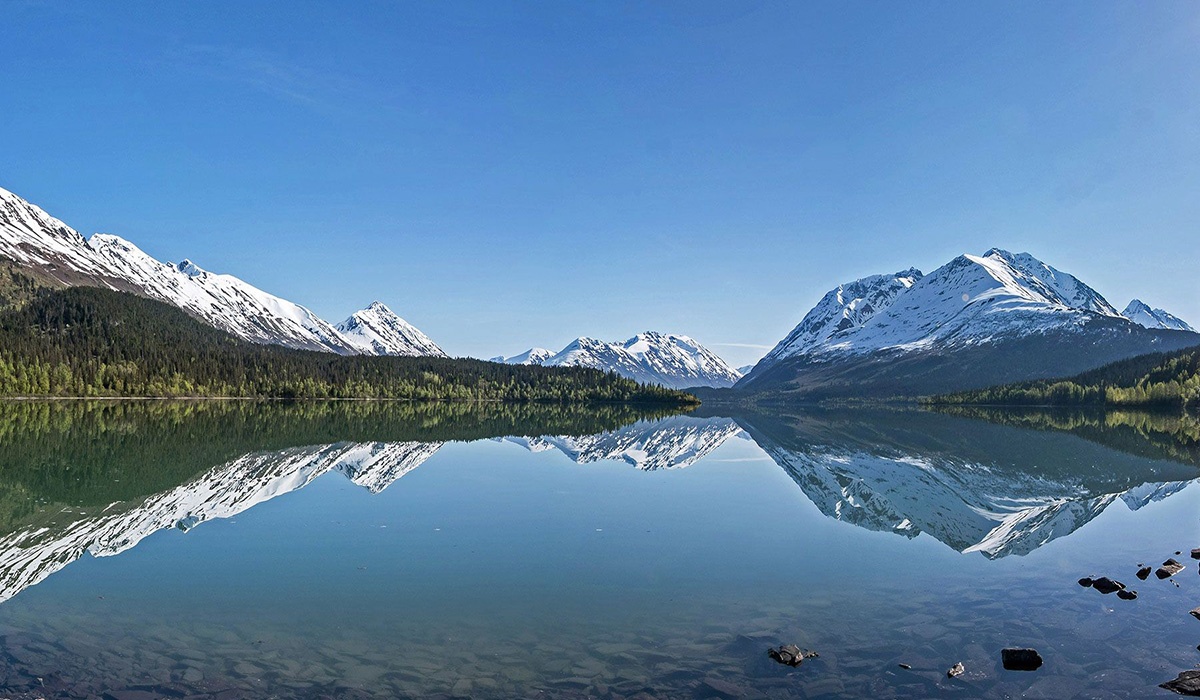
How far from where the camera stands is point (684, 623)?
17469mm

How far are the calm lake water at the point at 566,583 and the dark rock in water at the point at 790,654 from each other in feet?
0.81

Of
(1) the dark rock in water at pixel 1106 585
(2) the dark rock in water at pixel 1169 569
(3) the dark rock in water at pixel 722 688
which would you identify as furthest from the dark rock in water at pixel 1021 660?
(2) the dark rock in water at pixel 1169 569

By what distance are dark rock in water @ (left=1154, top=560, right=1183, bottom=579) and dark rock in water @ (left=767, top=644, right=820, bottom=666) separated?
16029 mm

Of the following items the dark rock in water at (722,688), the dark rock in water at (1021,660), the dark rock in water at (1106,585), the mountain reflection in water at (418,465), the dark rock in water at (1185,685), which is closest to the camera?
the dark rock in water at (722,688)

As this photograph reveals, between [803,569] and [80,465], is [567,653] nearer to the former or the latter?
[803,569]

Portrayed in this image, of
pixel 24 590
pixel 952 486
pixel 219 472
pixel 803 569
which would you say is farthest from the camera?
pixel 952 486

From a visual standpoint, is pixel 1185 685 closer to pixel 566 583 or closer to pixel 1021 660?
pixel 1021 660

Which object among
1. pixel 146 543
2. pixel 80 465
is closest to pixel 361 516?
pixel 146 543

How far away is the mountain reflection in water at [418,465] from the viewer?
28.1 metres

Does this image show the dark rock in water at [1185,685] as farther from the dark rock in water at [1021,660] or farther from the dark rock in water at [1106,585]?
the dark rock in water at [1106,585]

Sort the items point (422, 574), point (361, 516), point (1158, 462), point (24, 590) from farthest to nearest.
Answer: point (1158, 462) → point (361, 516) → point (422, 574) → point (24, 590)

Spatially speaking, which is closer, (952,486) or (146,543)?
(146,543)

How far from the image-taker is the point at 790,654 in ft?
49.3

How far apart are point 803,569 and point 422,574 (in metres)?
12.7
